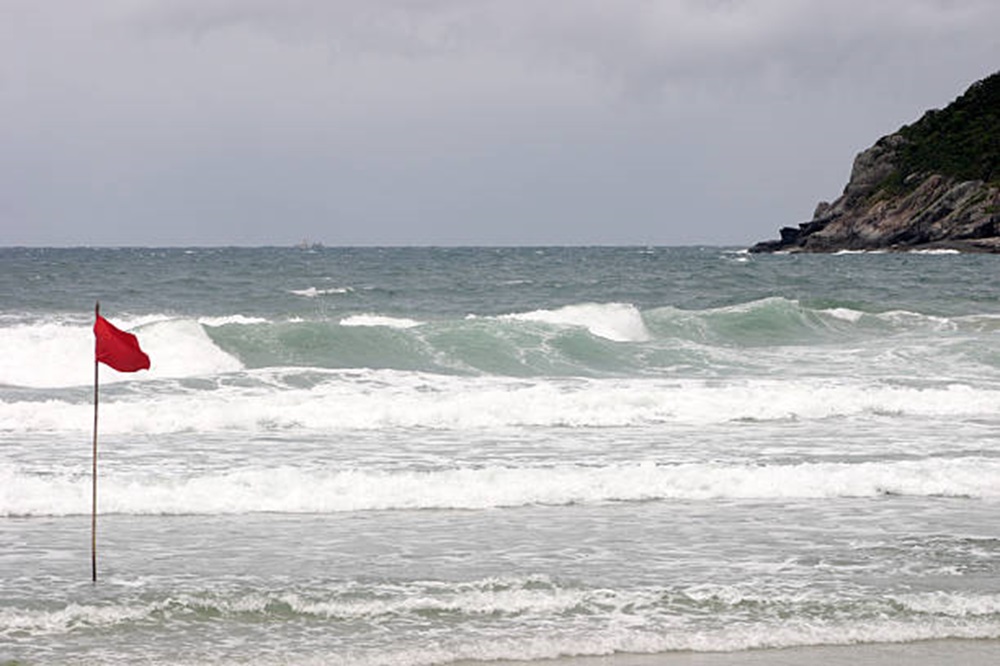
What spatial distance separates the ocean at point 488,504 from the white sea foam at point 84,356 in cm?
9

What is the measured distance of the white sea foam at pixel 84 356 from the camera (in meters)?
22.9

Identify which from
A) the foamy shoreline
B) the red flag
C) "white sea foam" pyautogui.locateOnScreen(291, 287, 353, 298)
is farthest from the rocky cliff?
the red flag

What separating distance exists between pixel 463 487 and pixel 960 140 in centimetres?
12511

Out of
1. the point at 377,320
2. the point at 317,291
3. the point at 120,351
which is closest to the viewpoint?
the point at 120,351

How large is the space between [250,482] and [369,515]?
1452 mm

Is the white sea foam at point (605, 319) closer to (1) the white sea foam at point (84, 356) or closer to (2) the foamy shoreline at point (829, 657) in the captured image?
(1) the white sea foam at point (84, 356)

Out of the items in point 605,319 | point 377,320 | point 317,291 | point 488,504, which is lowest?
point 488,504

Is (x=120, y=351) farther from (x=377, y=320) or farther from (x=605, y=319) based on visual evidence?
(x=377, y=320)

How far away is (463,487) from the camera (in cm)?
1205

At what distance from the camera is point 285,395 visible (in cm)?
1855

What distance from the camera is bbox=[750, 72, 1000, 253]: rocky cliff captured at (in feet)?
362

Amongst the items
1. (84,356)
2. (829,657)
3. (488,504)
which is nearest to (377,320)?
(84,356)

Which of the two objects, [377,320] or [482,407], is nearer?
[482,407]

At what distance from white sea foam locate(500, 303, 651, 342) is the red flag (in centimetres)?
2400
